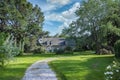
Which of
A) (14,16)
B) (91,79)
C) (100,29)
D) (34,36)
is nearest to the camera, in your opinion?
(91,79)

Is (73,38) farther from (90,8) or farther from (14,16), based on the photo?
(14,16)

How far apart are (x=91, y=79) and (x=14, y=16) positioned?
1602 inches

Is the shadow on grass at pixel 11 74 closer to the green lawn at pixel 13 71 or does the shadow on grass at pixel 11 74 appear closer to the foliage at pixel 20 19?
the green lawn at pixel 13 71

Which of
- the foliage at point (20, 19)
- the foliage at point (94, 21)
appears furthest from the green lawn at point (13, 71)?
the foliage at point (20, 19)

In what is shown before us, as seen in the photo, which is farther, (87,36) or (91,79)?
(87,36)

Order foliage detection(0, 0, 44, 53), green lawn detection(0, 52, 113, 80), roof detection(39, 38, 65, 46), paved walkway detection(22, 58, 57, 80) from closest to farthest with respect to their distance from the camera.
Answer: paved walkway detection(22, 58, 57, 80)
green lawn detection(0, 52, 113, 80)
foliage detection(0, 0, 44, 53)
roof detection(39, 38, 65, 46)

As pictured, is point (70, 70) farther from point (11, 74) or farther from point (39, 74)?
point (11, 74)

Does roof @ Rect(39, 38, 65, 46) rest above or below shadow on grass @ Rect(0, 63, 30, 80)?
above

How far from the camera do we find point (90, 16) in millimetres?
48625

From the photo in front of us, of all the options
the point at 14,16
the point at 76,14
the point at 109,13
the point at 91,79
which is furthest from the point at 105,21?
the point at 91,79

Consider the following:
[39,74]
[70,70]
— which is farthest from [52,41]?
[39,74]

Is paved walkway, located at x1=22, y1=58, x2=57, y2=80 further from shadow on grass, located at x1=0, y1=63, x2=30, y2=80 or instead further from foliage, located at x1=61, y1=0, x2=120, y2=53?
foliage, located at x1=61, y1=0, x2=120, y2=53

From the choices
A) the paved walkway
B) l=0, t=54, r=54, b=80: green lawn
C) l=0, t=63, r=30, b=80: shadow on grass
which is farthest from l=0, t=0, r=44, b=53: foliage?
the paved walkway

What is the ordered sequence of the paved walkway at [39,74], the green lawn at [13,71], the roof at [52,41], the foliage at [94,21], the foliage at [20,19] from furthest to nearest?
1. the roof at [52,41]
2. the foliage at [20,19]
3. the foliage at [94,21]
4. the green lawn at [13,71]
5. the paved walkway at [39,74]
